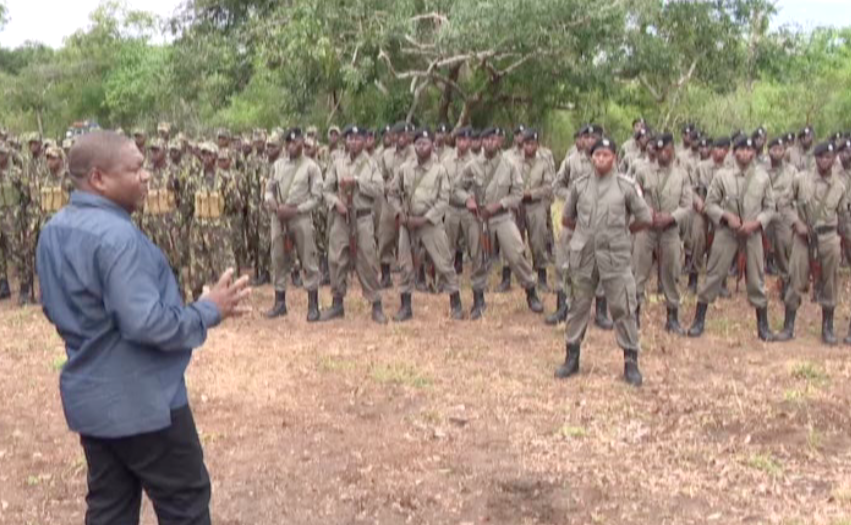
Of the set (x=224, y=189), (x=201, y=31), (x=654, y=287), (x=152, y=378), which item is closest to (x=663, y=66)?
(x=654, y=287)

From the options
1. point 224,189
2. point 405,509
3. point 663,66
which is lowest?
point 405,509

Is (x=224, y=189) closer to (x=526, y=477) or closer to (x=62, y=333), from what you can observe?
(x=526, y=477)

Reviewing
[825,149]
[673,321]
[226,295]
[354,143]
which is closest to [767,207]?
[825,149]

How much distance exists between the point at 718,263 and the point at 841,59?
18444 mm

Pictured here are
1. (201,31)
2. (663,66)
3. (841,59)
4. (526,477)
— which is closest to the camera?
(526,477)

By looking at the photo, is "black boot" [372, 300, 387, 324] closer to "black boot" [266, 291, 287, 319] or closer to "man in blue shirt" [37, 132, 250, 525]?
"black boot" [266, 291, 287, 319]

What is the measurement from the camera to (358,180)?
9.93 m

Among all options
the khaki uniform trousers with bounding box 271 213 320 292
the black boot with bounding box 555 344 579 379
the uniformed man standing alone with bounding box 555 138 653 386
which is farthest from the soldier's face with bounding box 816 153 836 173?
the khaki uniform trousers with bounding box 271 213 320 292

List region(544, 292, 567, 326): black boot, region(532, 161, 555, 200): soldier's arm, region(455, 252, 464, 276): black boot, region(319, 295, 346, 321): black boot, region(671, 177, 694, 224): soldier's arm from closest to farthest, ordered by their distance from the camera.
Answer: region(671, 177, 694, 224): soldier's arm
region(544, 292, 567, 326): black boot
region(319, 295, 346, 321): black boot
region(532, 161, 555, 200): soldier's arm
region(455, 252, 464, 276): black boot

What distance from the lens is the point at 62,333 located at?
3.40 meters

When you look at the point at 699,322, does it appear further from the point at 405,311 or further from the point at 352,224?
the point at 352,224

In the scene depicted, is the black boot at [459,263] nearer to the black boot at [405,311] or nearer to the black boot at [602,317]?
the black boot at [405,311]

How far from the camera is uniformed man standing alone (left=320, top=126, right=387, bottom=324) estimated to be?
9719 millimetres

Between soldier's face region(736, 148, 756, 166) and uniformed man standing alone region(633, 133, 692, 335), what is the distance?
49 cm
